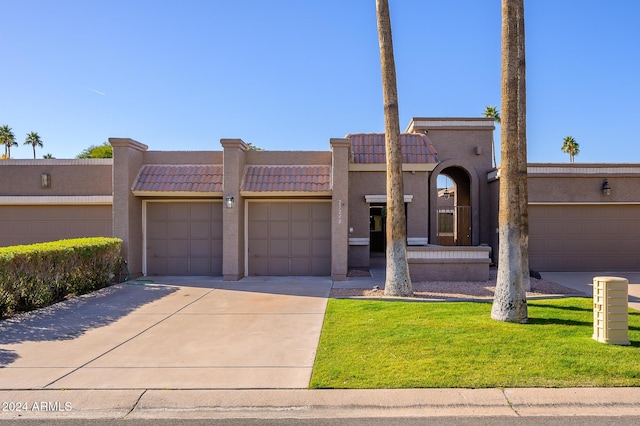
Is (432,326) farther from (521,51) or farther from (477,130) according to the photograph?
(477,130)

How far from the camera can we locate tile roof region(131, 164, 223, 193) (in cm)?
1435

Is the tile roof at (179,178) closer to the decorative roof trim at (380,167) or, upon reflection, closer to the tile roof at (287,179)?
the tile roof at (287,179)

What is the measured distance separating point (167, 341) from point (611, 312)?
23.5ft

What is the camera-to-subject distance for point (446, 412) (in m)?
5.08

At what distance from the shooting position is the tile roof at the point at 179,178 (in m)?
14.3

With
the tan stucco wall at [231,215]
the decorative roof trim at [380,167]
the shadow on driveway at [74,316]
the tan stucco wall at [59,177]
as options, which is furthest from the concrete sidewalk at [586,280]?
the tan stucco wall at [59,177]

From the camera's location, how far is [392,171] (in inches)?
445

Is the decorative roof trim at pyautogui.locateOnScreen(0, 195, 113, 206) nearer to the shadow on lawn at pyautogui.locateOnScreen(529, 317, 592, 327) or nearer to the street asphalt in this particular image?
the street asphalt

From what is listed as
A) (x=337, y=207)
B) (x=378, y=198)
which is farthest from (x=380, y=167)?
(x=337, y=207)

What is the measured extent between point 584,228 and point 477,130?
5711 millimetres

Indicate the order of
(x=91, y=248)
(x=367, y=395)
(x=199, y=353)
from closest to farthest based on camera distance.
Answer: (x=367, y=395)
(x=199, y=353)
(x=91, y=248)

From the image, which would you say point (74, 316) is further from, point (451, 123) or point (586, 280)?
point (451, 123)

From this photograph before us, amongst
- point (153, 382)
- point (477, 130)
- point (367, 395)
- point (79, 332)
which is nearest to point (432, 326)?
point (367, 395)

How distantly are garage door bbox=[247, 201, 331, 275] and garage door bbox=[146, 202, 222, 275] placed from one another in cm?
120
